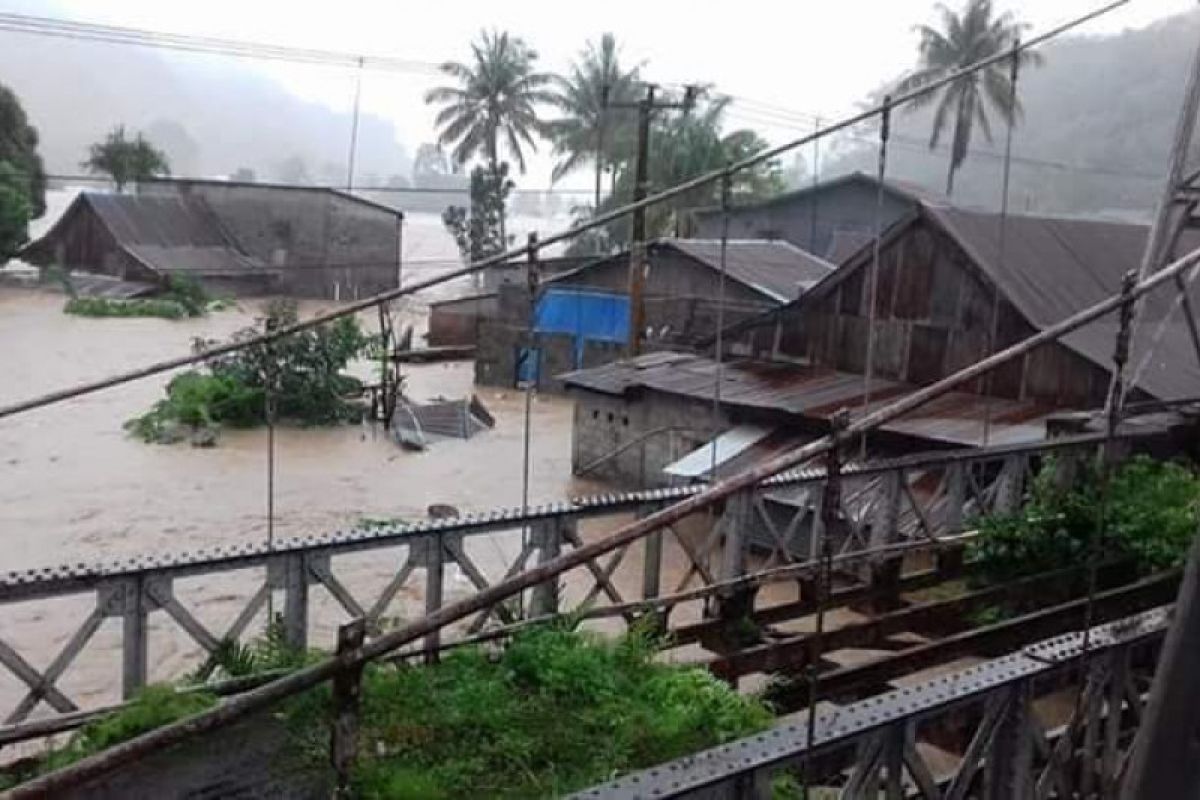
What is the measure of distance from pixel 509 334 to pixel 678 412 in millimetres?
11294

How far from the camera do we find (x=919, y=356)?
15859 mm

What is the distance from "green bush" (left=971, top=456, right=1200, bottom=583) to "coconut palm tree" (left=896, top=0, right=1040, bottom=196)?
3305 centimetres

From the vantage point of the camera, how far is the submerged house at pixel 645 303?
82.1ft

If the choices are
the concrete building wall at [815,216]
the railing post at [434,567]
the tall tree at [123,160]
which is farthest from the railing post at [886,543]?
the tall tree at [123,160]

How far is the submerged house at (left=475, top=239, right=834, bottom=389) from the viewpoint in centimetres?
2503

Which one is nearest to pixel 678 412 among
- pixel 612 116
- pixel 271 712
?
pixel 271 712

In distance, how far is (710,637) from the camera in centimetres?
686

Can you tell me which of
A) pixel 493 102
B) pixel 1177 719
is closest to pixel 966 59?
pixel 493 102

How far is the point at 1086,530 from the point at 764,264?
19.5 meters

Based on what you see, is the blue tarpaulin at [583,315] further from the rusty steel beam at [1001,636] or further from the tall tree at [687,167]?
the rusty steel beam at [1001,636]

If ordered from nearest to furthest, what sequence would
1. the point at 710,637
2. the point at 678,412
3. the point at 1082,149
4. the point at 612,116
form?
the point at 710,637, the point at 678,412, the point at 612,116, the point at 1082,149

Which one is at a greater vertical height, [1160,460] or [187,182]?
[187,182]

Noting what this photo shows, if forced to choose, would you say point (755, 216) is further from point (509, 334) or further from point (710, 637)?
point (710, 637)

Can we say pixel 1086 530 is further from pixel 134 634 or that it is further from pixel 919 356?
pixel 919 356
